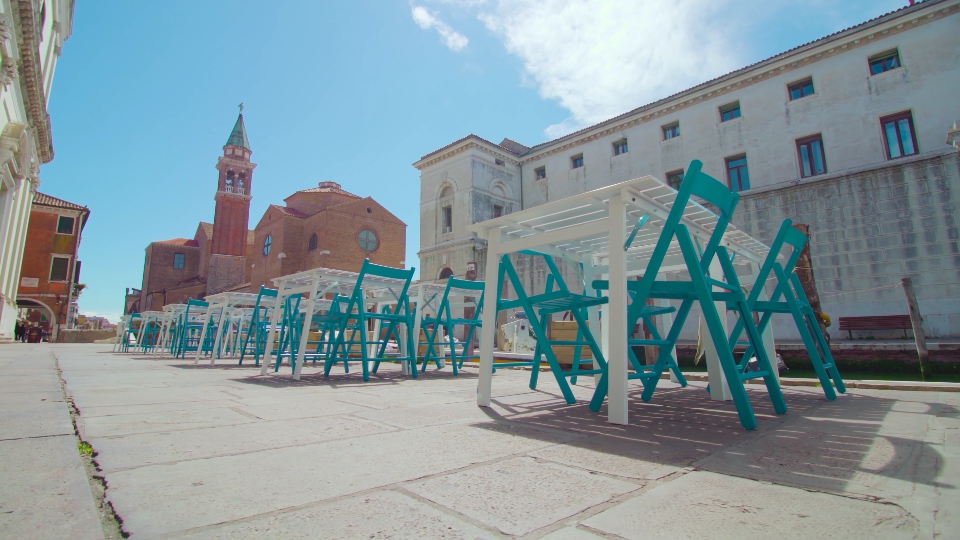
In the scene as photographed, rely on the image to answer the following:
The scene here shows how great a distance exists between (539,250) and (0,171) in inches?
736

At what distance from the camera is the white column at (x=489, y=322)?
3477mm

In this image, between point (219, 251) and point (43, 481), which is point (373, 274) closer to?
point (43, 481)

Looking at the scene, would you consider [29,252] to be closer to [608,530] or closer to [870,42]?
[608,530]

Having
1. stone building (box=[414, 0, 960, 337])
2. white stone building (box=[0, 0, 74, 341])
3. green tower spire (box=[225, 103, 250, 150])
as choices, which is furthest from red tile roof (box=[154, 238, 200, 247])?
stone building (box=[414, 0, 960, 337])

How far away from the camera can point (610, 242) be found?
9.71 ft

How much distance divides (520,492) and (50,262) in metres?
44.0

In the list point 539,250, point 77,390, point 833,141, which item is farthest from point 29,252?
point 833,141

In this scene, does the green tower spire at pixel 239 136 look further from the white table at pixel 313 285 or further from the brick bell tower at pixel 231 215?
the white table at pixel 313 285

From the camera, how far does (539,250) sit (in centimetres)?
405

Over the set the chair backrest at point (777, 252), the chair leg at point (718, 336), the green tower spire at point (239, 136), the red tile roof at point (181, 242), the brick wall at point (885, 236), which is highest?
the green tower spire at point (239, 136)

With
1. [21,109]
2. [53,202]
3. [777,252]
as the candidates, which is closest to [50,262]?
[53,202]

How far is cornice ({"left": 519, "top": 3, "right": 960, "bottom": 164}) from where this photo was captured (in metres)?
14.8

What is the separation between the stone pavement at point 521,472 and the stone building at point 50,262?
131ft

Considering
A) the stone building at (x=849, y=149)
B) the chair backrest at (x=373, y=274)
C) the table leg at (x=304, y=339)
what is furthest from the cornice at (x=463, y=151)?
the table leg at (x=304, y=339)
